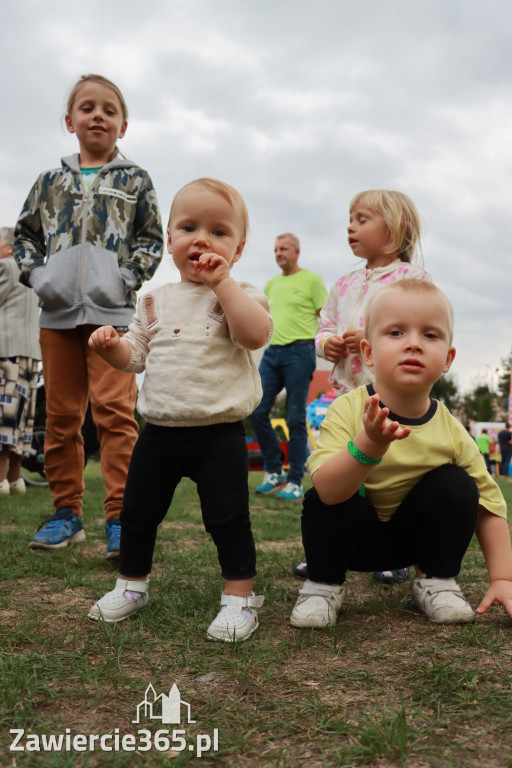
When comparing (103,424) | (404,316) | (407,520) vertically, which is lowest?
(407,520)

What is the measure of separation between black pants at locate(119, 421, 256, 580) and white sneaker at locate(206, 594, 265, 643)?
0.23 ft

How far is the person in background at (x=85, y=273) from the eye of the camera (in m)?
2.93

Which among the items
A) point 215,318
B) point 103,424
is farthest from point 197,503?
point 215,318

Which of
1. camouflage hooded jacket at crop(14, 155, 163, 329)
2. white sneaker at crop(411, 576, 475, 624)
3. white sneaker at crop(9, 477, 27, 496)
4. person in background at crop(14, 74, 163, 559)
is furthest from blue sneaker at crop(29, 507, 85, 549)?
white sneaker at crop(9, 477, 27, 496)

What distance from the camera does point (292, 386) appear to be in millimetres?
5621

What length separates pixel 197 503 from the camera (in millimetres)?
5242

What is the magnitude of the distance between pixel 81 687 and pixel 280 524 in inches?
104

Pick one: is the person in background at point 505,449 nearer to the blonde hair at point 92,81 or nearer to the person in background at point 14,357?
the person in background at point 14,357

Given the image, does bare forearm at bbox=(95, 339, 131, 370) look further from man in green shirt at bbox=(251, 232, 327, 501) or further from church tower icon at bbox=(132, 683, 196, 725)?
man in green shirt at bbox=(251, 232, 327, 501)

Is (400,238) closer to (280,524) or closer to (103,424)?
(103,424)

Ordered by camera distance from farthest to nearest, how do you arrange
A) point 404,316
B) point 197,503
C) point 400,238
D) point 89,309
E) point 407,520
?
point 197,503 < point 89,309 < point 400,238 < point 407,520 < point 404,316

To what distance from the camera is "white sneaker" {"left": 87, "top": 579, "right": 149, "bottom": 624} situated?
1.93 m

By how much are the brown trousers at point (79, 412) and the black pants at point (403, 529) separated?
45.2 inches

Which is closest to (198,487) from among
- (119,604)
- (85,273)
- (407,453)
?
(119,604)
